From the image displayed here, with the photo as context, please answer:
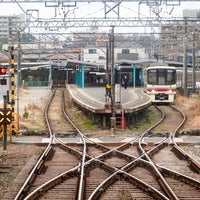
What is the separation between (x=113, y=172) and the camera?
1030 centimetres

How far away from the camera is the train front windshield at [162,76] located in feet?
102

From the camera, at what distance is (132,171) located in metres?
10.6

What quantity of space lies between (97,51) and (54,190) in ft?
228

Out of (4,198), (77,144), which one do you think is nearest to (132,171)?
(4,198)

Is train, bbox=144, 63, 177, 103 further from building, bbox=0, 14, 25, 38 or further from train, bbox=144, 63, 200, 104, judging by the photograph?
building, bbox=0, 14, 25, 38

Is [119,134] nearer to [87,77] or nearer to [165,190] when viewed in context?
[165,190]

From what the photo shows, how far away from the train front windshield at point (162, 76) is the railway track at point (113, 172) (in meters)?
15.8

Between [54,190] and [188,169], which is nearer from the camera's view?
[54,190]

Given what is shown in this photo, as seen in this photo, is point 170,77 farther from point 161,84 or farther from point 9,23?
point 9,23

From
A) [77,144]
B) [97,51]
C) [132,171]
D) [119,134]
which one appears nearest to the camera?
[132,171]

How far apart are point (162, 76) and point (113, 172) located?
21291 millimetres

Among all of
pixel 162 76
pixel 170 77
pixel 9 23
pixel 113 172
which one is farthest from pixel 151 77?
pixel 113 172

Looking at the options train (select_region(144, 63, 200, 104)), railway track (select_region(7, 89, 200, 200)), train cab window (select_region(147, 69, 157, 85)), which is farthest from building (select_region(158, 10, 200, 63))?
railway track (select_region(7, 89, 200, 200))

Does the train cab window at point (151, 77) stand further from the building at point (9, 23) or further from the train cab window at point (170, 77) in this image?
the building at point (9, 23)
